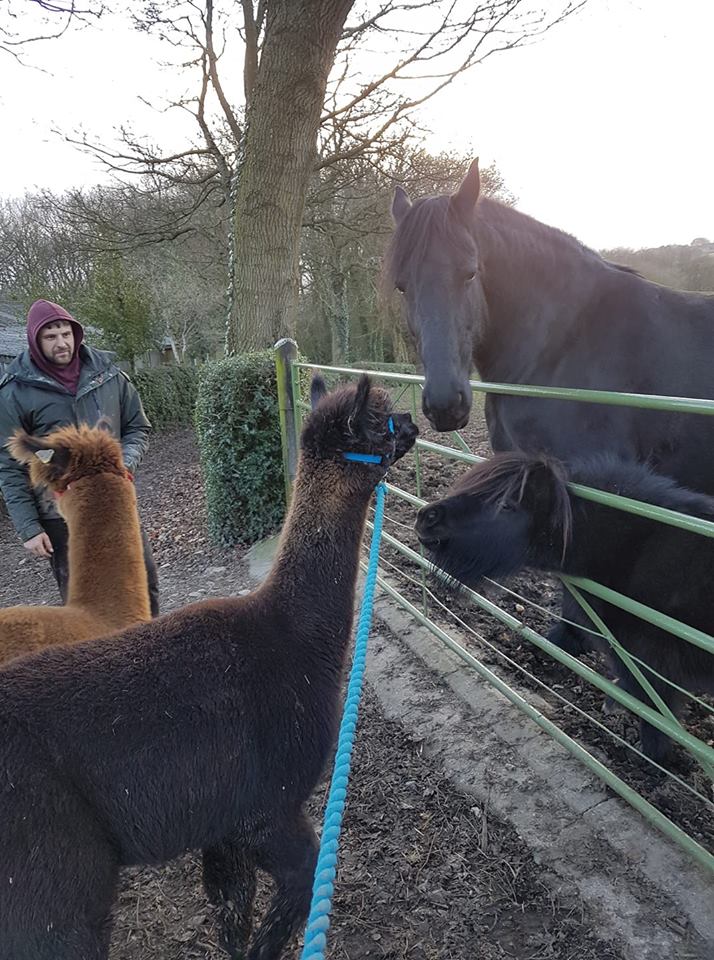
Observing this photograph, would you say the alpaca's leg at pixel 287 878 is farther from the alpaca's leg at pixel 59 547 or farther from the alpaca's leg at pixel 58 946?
the alpaca's leg at pixel 59 547

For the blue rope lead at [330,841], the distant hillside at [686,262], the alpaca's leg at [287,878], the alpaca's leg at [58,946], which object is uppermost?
the distant hillside at [686,262]

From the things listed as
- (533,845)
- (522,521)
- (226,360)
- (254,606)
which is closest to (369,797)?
(533,845)

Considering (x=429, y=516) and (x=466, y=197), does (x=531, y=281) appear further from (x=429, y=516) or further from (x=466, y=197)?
(x=429, y=516)

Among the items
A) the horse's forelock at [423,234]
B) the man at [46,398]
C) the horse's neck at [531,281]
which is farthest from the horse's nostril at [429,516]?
the man at [46,398]

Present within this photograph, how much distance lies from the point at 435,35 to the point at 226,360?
7.56 meters

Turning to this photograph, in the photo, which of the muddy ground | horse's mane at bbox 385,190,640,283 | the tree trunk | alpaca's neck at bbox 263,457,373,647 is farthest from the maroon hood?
the tree trunk

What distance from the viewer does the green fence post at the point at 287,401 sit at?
5738 millimetres

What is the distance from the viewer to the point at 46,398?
3.45m

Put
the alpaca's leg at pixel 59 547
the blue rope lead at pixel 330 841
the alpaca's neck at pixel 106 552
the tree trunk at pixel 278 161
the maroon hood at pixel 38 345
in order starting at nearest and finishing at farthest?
the blue rope lead at pixel 330 841, the alpaca's neck at pixel 106 552, the maroon hood at pixel 38 345, the alpaca's leg at pixel 59 547, the tree trunk at pixel 278 161

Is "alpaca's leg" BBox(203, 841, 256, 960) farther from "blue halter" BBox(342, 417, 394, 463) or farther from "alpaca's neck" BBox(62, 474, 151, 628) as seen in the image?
"blue halter" BBox(342, 417, 394, 463)

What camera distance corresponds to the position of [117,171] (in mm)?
11883

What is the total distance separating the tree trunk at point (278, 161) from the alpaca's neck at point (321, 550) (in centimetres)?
603

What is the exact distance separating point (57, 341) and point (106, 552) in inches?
56.2

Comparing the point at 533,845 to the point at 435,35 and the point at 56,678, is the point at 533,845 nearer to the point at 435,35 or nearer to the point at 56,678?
the point at 56,678
